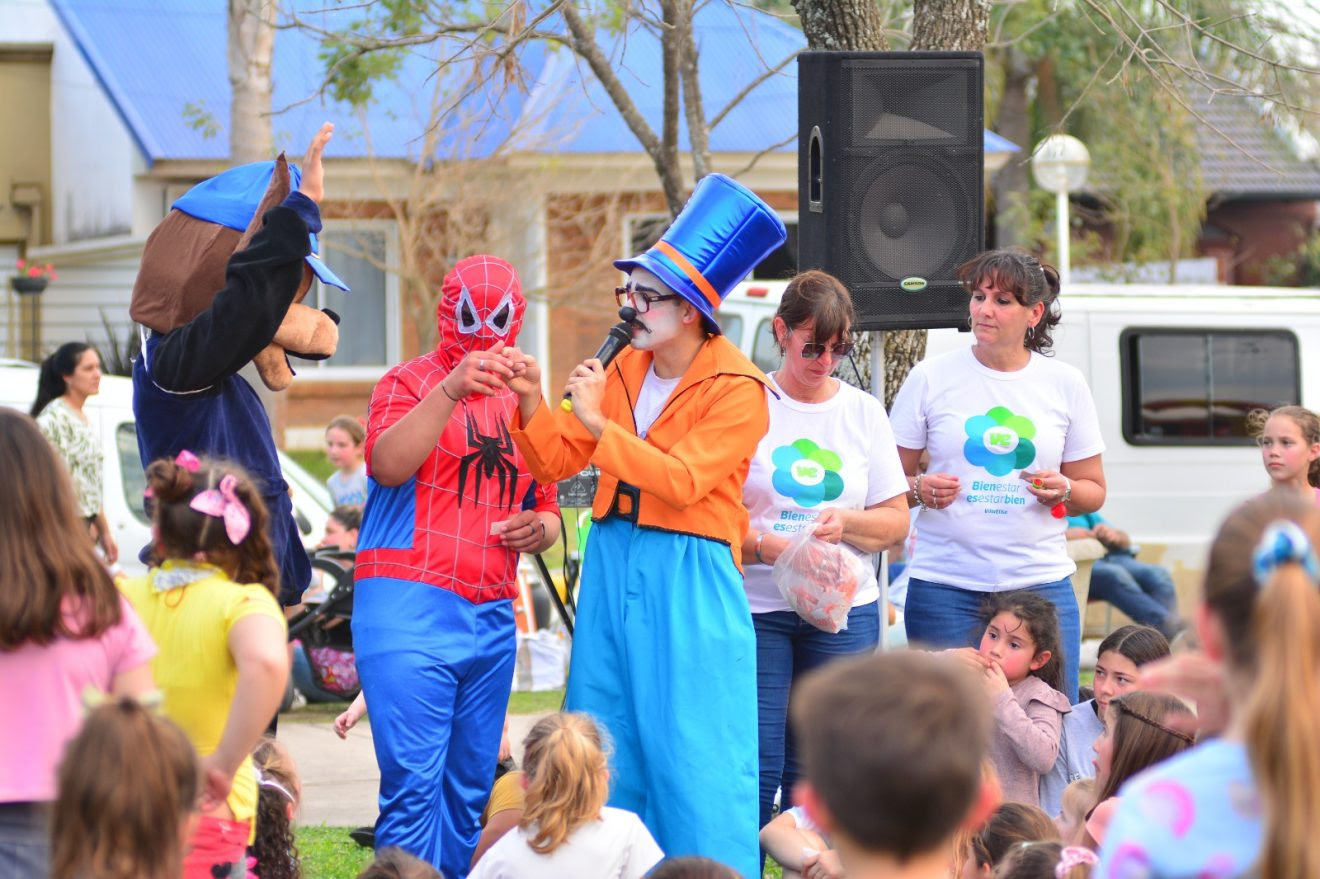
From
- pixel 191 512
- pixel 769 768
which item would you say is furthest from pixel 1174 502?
pixel 191 512

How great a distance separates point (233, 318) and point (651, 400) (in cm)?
107

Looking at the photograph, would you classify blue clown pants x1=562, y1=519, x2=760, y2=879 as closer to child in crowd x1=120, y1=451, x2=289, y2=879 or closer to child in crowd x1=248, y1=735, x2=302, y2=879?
child in crowd x1=248, y1=735, x2=302, y2=879

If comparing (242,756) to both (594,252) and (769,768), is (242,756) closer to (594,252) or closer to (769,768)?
(769,768)

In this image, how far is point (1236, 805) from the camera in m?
2.00

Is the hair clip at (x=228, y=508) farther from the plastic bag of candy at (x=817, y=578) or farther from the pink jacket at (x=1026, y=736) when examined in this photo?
the pink jacket at (x=1026, y=736)

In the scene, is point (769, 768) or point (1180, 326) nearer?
point (769, 768)

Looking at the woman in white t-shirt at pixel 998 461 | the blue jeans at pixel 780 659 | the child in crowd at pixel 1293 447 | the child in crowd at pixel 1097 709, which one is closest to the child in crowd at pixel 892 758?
the blue jeans at pixel 780 659

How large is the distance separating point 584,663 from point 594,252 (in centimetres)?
1284

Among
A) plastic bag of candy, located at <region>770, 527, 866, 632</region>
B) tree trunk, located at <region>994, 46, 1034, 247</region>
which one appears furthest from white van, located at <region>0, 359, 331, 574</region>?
tree trunk, located at <region>994, 46, 1034, 247</region>

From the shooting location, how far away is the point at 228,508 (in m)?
3.31

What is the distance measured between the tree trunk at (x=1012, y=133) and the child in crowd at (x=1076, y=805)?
1731 centimetres

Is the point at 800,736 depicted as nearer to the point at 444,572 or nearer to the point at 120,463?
the point at 444,572

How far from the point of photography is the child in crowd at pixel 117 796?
249 cm

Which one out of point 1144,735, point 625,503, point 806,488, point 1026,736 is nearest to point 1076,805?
point 1144,735
